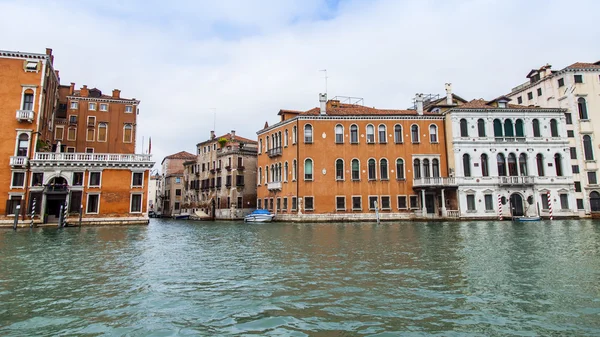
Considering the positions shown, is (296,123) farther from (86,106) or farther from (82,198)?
(86,106)

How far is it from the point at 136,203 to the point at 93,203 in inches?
113

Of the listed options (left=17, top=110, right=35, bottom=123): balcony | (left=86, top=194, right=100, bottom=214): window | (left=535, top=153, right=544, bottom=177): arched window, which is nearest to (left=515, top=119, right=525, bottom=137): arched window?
(left=535, top=153, right=544, bottom=177): arched window

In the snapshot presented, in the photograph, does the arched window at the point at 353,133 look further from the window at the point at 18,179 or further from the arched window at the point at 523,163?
the window at the point at 18,179

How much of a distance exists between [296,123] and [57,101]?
22220 mm

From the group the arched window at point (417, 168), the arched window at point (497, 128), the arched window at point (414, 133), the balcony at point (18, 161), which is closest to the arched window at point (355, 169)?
the arched window at point (417, 168)

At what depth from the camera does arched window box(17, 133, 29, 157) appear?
27141 millimetres

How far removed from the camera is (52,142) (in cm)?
3350

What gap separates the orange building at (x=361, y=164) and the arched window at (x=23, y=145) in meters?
19.2

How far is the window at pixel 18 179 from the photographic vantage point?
1049 inches

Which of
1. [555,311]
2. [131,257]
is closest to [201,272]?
[131,257]

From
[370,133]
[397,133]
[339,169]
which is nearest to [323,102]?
[370,133]

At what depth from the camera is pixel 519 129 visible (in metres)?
32.6

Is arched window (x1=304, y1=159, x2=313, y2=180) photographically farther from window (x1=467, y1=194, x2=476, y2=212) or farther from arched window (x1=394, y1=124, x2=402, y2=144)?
window (x1=467, y1=194, x2=476, y2=212)

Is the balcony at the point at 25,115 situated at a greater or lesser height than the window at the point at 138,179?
greater
